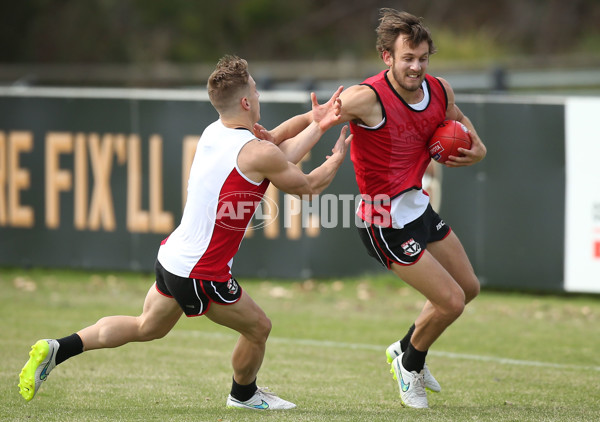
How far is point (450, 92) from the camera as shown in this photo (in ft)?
22.1

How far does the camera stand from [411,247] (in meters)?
6.44

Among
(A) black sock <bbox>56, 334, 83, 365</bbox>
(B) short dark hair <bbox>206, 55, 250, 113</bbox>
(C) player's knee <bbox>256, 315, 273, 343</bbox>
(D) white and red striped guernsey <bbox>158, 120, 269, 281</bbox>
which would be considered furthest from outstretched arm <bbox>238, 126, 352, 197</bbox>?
(A) black sock <bbox>56, 334, 83, 365</bbox>

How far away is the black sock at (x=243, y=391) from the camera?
6.18 metres

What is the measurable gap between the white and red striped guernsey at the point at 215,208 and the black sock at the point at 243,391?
833 millimetres

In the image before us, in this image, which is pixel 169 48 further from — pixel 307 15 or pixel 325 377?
pixel 325 377

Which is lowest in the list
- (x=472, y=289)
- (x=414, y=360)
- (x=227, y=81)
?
(x=414, y=360)

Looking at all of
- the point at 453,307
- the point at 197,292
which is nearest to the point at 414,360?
the point at 453,307

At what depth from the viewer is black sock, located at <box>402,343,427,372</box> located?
6.53 metres

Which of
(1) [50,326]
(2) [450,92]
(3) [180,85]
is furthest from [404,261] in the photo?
(3) [180,85]

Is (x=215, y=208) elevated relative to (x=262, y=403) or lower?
elevated

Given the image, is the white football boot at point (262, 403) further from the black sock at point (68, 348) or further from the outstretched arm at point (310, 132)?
the outstretched arm at point (310, 132)

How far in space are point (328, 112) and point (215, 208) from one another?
1.02 metres

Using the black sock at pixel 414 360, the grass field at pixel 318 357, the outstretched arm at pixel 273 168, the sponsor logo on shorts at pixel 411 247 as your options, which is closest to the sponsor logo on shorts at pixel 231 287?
the outstretched arm at pixel 273 168

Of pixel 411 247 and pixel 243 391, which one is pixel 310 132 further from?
pixel 243 391
